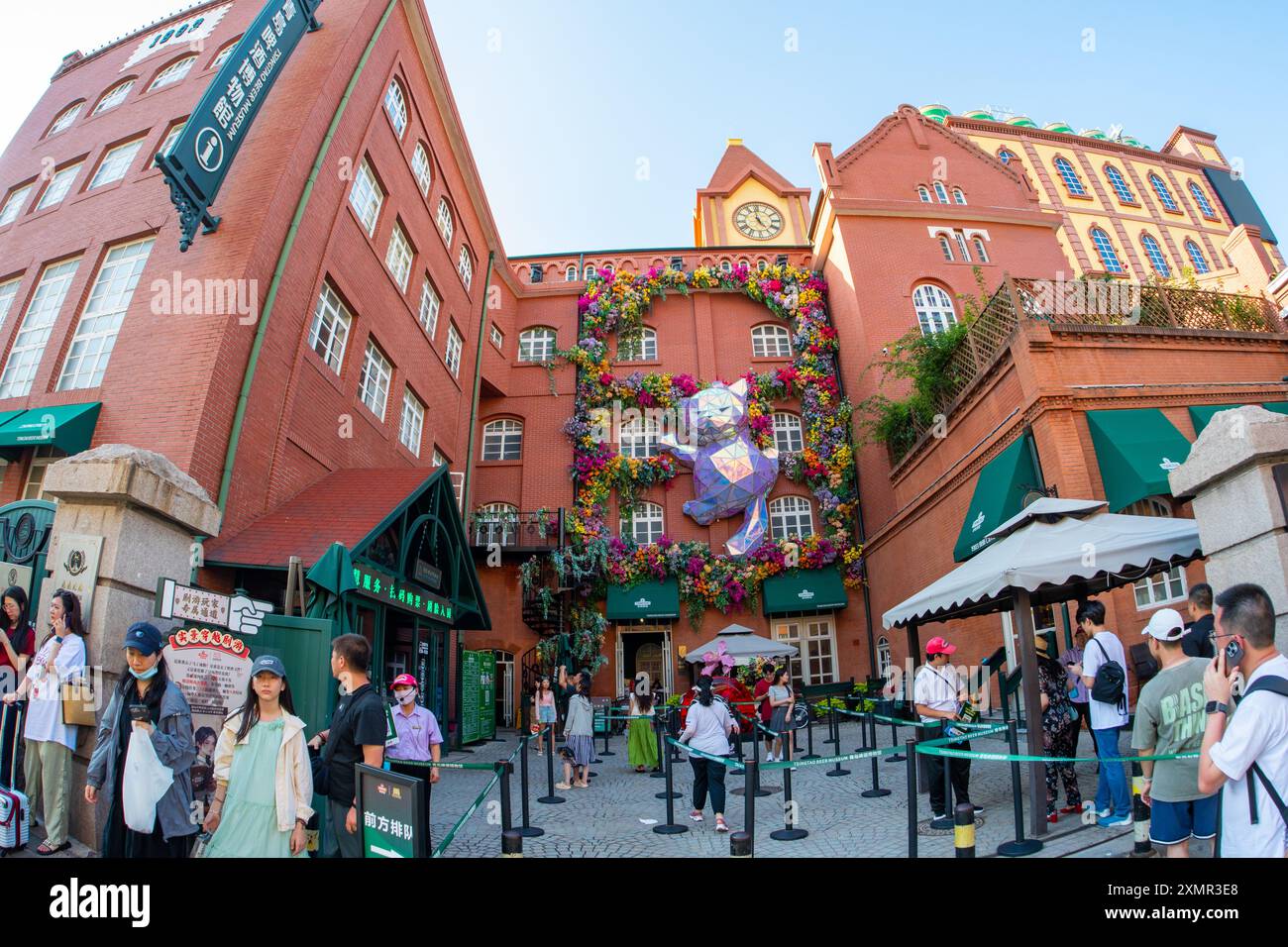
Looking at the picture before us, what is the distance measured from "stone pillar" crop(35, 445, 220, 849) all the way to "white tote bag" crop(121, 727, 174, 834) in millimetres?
1296

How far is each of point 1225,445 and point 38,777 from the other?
922 centimetres

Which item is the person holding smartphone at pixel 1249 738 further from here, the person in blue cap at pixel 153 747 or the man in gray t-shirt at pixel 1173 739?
the person in blue cap at pixel 153 747

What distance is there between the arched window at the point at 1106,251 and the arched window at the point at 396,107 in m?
32.6

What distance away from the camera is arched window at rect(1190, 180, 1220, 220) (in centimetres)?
3691

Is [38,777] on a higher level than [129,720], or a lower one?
lower

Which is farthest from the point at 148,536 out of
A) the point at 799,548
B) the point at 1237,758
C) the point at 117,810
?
the point at 799,548

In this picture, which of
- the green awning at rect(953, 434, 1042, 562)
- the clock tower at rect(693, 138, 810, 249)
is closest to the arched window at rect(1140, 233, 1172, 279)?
the clock tower at rect(693, 138, 810, 249)

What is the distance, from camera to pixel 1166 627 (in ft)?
13.9

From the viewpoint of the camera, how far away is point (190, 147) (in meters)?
10.2

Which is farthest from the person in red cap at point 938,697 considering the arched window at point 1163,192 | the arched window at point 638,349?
the arched window at point 1163,192

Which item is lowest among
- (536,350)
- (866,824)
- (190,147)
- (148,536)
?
(866,824)

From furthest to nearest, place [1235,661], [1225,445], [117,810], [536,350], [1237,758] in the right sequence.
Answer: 1. [536,350]
2. [1225,445]
3. [117,810]
4. [1235,661]
5. [1237,758]
